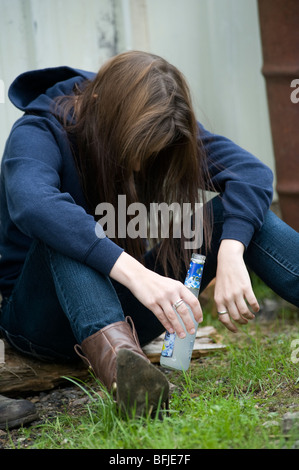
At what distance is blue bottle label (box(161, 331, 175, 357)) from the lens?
2.00 metres

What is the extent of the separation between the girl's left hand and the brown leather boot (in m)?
0.37

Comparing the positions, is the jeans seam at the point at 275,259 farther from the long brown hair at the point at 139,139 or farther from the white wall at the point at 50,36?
the white wall at the point at 50,36

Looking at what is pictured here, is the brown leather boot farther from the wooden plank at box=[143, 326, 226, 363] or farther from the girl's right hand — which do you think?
the wooden plank at box=[143, 326, 226, 363]

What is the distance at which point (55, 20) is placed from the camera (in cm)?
319

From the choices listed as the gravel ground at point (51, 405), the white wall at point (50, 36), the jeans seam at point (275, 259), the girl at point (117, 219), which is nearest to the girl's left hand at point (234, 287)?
the girl at point (117, 219)

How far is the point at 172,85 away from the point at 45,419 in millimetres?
1101

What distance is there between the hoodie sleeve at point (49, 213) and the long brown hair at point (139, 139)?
179 mm

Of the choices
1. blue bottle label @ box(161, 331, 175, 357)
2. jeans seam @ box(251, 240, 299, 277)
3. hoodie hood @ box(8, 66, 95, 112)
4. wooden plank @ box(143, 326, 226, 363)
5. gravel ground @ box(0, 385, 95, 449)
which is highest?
hoodie hood @ box(8, 66, 95, 112)

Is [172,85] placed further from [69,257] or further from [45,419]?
[45,419]

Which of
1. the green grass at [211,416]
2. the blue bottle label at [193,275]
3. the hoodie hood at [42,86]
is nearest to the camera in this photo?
the green grass at [211,416]

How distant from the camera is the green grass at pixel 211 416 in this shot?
1.61 m

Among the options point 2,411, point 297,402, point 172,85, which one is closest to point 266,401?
point 297,402

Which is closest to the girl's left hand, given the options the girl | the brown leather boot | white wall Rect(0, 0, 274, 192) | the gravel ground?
the girl
